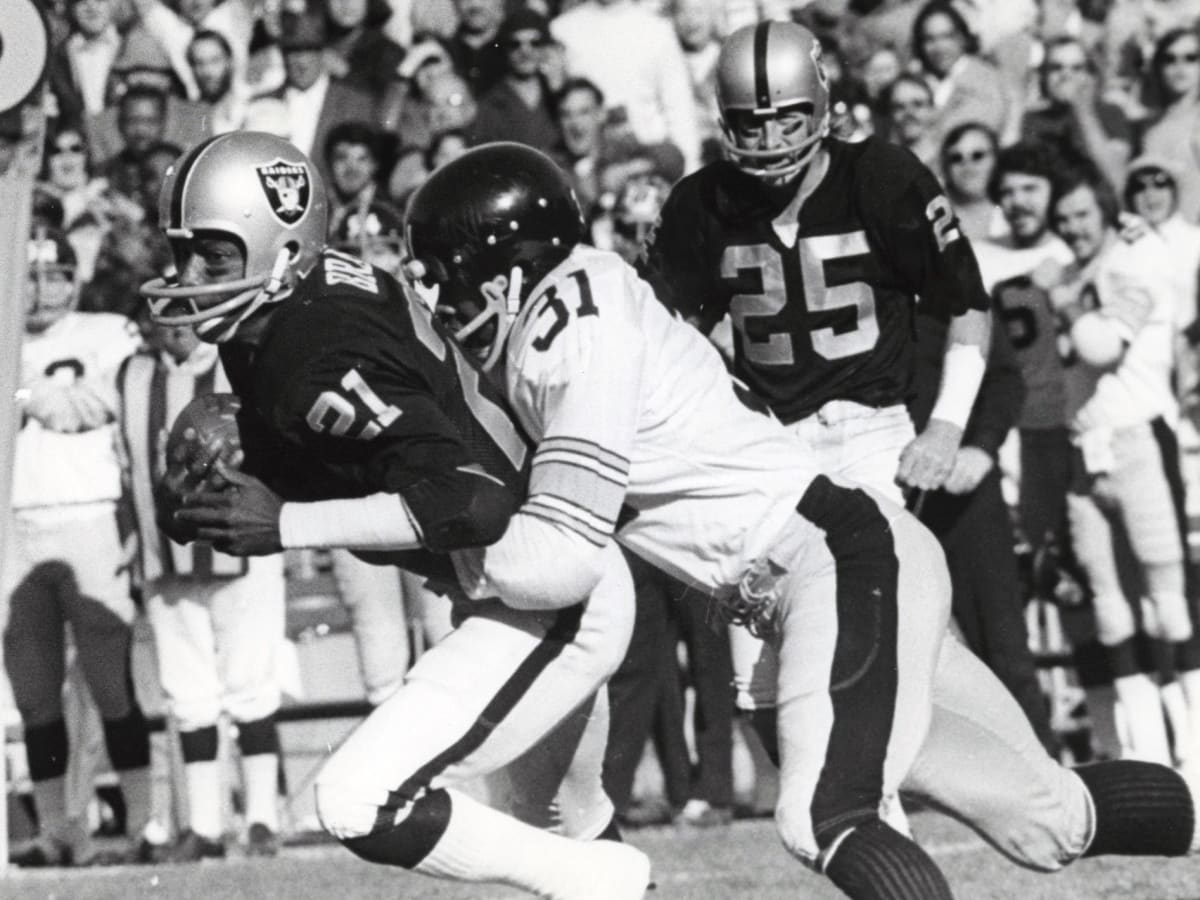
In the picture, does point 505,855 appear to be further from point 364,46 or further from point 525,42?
point 364,46

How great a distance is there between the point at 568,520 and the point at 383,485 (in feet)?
1.10

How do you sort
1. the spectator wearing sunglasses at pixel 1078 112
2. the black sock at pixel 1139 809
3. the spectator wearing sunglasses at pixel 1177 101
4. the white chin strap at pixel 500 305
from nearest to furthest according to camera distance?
the white chin strap at pixel 500 305, the black sock at pixel 1139 809, the spectator wearing sunglasses at pixel 1177 101, the spectator wearing sunglasses at pixel 1078 112

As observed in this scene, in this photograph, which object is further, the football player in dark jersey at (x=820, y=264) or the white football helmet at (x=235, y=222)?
the football player in dark jersey at (x=820, y=264)

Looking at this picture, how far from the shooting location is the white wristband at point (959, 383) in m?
4.62

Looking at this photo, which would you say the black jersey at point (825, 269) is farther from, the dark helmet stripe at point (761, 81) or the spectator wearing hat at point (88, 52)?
the spectator wearing hat at point (88, 52)

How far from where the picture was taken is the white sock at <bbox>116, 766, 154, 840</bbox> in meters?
6.49

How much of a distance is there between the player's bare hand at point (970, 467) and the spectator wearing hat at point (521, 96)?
2.50m

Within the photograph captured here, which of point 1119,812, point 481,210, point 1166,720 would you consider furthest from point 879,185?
point 1166,720

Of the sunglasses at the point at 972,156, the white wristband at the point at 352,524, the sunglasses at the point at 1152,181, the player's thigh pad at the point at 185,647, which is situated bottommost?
the player's thigh pad at the point at 185,647

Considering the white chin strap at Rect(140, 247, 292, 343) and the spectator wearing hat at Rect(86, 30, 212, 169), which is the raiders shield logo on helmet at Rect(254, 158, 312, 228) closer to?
the white chin strap at Rect(140, 247, 292, 343)

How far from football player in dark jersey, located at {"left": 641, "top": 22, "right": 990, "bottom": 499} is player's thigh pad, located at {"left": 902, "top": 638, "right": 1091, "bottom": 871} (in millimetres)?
590

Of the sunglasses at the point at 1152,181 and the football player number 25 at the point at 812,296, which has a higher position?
the sunglasses at the point at 1152,181

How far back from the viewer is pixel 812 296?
15.3ft

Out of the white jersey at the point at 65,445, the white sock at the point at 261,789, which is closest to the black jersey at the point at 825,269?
the white sock at the point at 261,789
